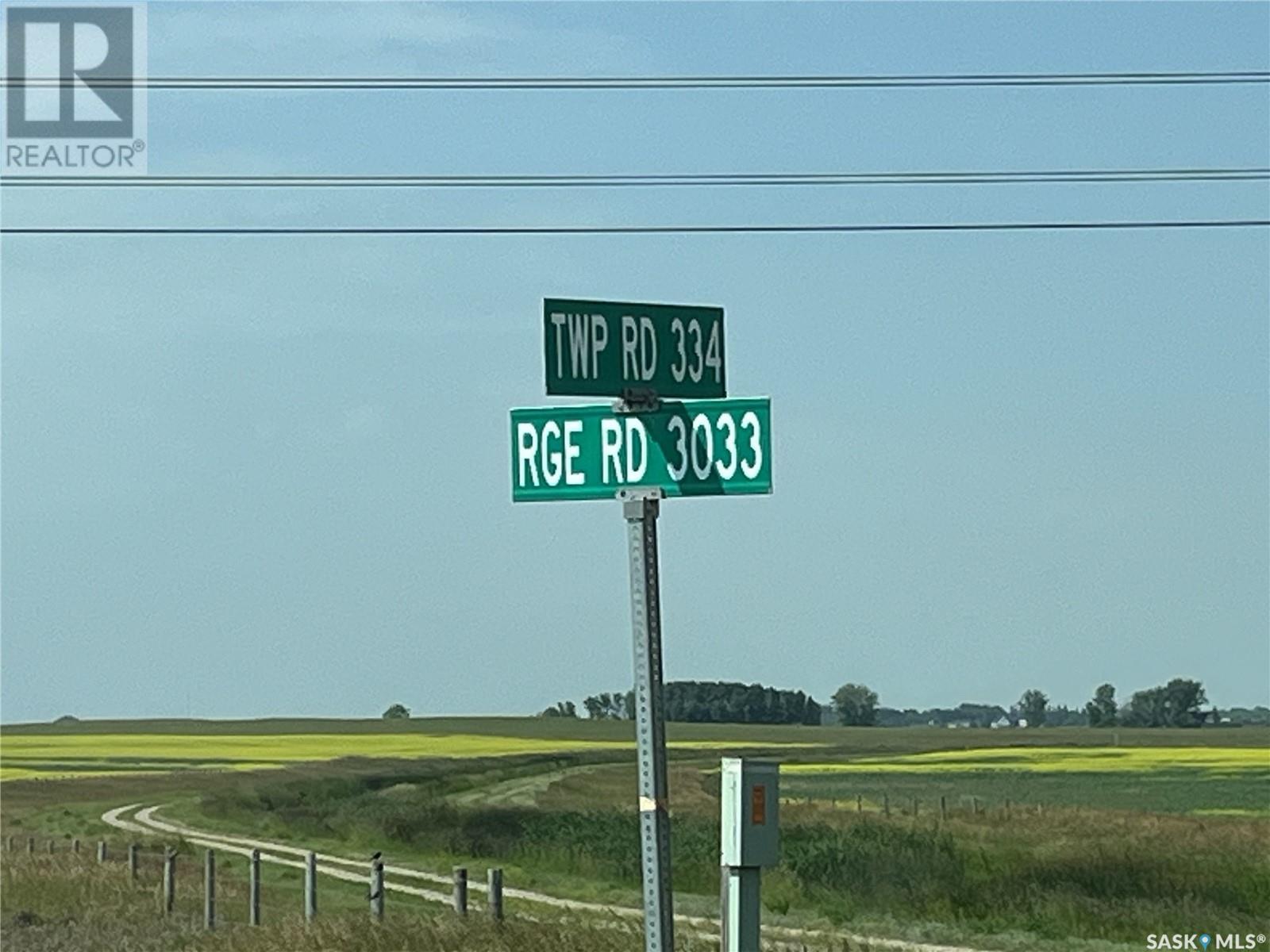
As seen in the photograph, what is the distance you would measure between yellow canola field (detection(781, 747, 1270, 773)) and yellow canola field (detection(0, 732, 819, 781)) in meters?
9.63

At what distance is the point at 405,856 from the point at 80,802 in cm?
3024

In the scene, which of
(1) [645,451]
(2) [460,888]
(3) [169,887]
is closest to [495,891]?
(2) [460,888]

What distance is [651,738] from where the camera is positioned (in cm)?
849

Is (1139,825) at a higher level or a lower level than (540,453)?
lower

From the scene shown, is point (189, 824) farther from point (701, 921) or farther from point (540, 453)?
point (540, 453)

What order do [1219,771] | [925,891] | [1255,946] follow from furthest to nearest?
[1219,771]
[925,891]
[1255,946]

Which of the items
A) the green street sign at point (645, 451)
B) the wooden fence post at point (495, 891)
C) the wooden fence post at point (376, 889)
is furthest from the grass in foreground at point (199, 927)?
the green street sign at point (645, 451)

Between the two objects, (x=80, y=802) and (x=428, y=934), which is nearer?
(x=428, y=934)

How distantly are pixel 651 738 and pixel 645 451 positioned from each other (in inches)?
43.9

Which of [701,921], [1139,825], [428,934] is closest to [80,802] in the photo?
[1139,825]

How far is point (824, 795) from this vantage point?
5838 centimetres

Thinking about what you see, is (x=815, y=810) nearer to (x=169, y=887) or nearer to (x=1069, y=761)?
(x=169, y=887)

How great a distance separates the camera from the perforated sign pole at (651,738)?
8492mm

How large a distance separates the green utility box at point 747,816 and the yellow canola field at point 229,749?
250ft
